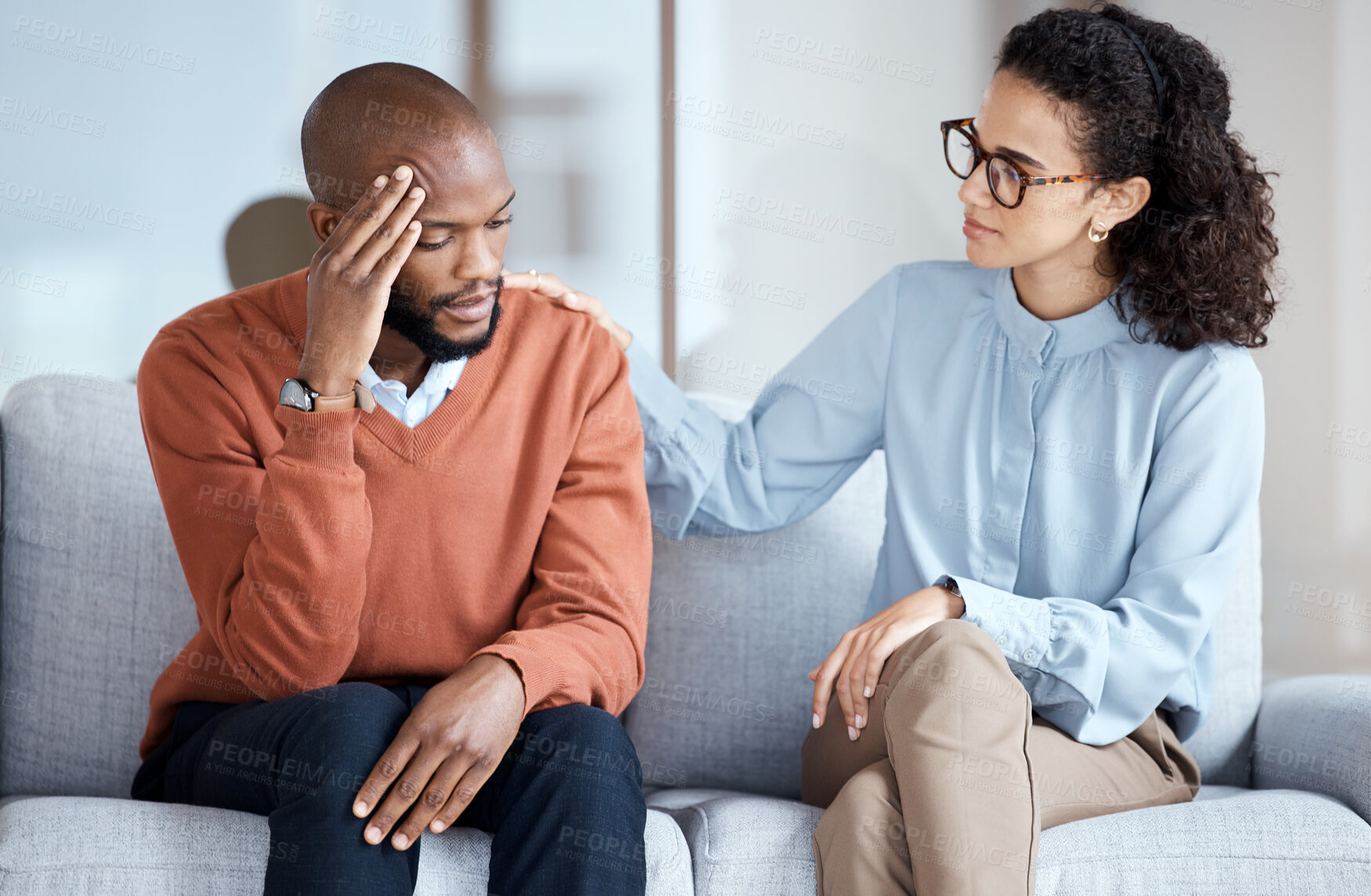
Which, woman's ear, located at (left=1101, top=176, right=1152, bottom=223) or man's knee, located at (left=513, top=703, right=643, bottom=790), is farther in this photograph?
woman's ear, located at (left=1101, top=176, right=1152, bottom=223)

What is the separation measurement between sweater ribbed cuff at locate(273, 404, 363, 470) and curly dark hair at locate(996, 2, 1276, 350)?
3.08 feet

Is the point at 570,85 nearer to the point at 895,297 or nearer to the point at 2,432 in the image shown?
the point at 895,297

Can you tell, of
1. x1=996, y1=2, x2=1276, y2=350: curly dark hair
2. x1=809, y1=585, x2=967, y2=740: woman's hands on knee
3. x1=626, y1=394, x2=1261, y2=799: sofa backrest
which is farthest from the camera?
x1=626, y1=394, x2=1261, y2=799: sofa backrest

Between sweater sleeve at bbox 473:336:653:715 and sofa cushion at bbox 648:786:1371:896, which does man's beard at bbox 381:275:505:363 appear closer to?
sweater sleeve at bbox 473:336:653:715

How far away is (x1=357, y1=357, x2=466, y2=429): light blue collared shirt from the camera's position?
1.32 m

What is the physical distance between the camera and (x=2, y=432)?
157cm

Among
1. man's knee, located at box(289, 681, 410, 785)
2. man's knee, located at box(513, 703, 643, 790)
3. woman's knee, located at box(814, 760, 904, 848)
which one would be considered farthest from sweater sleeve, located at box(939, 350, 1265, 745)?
man's knee, located at box(289, 681, 410, 785)

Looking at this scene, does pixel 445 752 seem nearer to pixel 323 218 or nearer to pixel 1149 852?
pixel 323 218

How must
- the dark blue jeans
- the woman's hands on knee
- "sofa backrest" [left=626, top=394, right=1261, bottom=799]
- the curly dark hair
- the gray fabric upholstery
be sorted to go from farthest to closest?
"sofa backrest" [left=626, top=394, right=1261, bottom=799] → the gray fabric upholstery → the curly dark hair → the woman's hands on knee → the dark blue jeans

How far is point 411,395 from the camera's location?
1337mm

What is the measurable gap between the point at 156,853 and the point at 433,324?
0.62 metres

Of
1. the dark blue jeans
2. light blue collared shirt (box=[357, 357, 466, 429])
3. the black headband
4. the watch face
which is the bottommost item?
the dark blue jeans

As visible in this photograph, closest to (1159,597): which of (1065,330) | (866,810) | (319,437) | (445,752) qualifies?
(1065,330)

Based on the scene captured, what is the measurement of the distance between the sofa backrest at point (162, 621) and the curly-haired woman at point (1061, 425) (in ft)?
0.46
